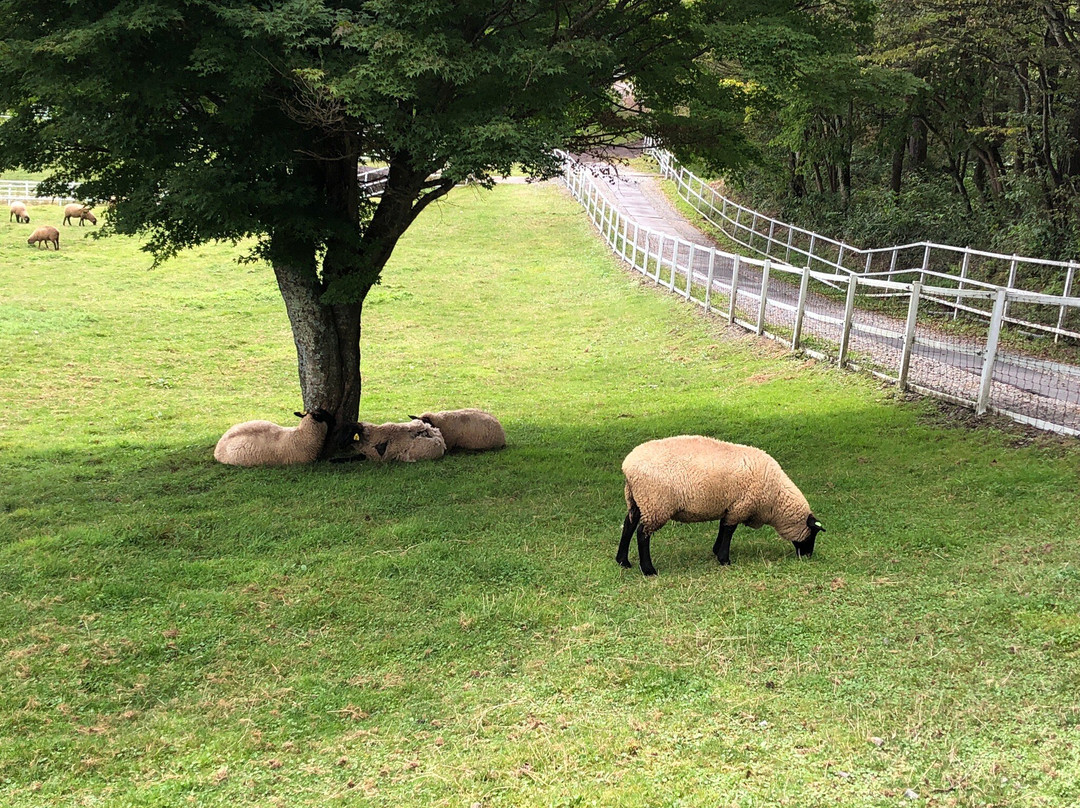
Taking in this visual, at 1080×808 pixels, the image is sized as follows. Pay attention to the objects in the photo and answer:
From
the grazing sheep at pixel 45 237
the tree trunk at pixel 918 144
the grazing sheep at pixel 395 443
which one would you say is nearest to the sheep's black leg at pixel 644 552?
the grazing sheep at pixel 395 443

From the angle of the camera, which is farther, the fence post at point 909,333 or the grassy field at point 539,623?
the fence post at point 909,333

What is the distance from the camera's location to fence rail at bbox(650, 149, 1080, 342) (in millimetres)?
16438

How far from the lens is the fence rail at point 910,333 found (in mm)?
10766

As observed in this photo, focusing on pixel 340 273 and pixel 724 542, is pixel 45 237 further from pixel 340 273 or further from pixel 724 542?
pixel 724 542

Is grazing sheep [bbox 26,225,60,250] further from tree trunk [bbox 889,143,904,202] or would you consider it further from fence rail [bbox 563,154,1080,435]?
tree trunk [bbox 889,143,904,202]

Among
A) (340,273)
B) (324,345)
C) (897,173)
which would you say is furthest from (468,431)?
(897,173)

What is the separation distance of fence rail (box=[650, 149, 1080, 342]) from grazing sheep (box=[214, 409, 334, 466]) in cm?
566

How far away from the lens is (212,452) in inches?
473

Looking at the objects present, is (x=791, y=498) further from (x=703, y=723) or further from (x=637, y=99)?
(x=637, y=99)

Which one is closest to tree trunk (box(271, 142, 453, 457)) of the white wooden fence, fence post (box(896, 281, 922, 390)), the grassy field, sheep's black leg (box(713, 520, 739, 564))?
the grassy field

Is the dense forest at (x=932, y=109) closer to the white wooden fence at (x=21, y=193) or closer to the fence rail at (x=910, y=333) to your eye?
the fence rail at (x=910, y=333)

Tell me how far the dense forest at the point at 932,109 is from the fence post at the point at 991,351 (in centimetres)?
249

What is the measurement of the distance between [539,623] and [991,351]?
7002mm

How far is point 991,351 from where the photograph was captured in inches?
413
